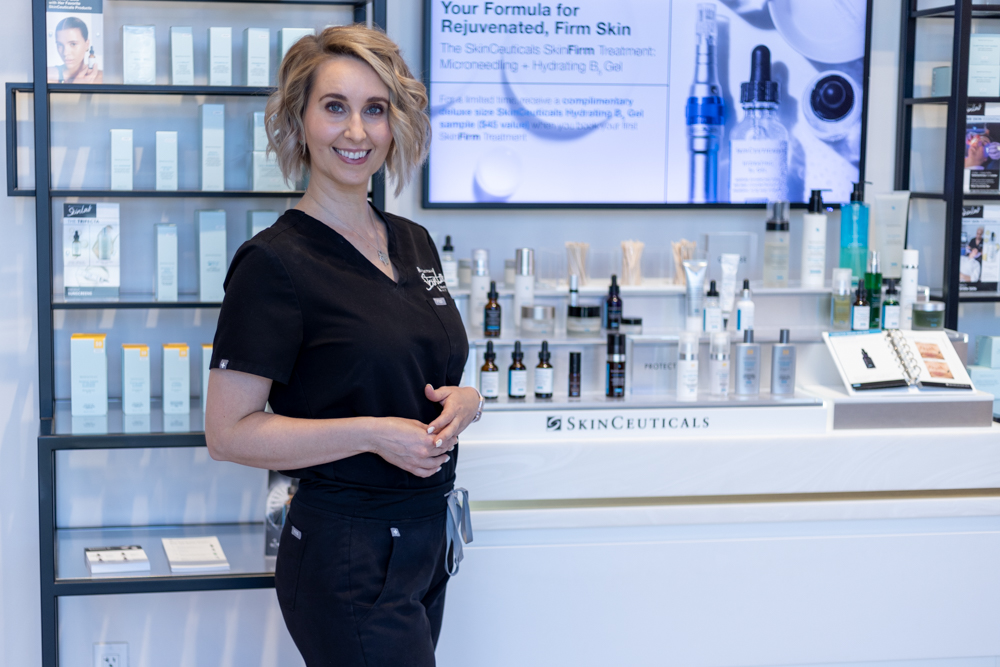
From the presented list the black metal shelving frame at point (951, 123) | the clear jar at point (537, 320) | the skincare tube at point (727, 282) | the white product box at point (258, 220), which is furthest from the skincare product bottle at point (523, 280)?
the black metal shelving frame at point (951, 123)

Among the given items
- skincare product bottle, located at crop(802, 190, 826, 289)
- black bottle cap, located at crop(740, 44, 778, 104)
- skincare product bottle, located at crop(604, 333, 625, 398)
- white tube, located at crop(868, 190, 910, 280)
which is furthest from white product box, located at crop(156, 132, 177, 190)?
white tube, located at crop(868, 190, 910, 280)

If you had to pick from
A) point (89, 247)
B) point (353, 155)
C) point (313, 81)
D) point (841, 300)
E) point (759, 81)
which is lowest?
point (841, 300)

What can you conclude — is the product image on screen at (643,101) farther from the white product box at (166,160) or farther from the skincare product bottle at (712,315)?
the white product box at (166,160)

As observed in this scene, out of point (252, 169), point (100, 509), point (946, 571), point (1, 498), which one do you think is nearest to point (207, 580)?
point (100, 509)

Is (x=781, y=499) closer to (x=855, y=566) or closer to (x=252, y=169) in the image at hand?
(x=855, y=566)

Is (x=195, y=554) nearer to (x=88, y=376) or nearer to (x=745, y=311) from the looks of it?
(x=88, y=376)

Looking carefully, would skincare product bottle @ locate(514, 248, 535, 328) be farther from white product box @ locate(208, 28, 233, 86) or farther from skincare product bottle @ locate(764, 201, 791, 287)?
white product box @ locate(208, 28, 233, 86)

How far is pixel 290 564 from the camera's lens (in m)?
1.67

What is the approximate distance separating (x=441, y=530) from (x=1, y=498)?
1587mm

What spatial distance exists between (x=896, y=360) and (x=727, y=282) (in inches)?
19.3

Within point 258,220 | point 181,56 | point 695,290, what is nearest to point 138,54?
point 181,56

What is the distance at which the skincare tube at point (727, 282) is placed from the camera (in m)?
2.68

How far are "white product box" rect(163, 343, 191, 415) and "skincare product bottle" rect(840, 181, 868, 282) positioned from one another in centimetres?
181

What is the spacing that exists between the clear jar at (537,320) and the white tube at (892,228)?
3.30ft
